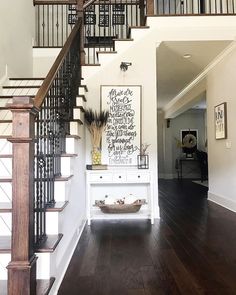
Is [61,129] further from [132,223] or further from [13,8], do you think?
[13,8]

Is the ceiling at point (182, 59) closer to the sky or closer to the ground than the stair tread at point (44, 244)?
closer to the sky

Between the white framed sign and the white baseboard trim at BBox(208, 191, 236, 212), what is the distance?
172 centimetres

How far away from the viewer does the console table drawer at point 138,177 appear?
12.8ft

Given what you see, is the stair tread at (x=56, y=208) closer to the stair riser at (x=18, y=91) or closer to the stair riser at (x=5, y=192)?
the stair riser at (x=5, y=192)

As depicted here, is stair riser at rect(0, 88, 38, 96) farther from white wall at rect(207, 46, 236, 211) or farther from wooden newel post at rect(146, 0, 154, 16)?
white wall at rect(207, 46, 236, 211)

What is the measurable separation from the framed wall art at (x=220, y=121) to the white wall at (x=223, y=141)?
9cm

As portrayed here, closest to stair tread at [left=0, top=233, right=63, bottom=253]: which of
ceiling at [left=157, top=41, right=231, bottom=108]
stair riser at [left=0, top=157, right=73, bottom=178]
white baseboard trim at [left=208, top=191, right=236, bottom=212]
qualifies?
stair riser at [left=0, top=157, right=73, bottom=178]

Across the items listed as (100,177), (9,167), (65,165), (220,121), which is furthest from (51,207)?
(220,121)

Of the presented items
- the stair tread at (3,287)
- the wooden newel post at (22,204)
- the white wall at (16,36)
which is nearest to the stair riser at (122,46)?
the white wall at (16,36)

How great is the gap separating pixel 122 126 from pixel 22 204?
290 cm

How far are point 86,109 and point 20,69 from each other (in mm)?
1321

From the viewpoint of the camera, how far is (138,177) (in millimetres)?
3908

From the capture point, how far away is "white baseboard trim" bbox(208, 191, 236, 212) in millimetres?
4476

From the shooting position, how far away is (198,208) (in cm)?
483
